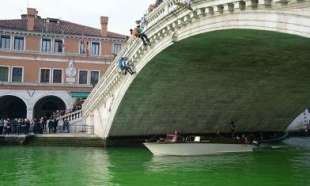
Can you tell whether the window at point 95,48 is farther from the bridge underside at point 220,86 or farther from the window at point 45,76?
the bridge underside at point 220,86

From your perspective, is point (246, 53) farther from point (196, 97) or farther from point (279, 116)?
point (279, 116)

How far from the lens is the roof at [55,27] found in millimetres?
25781

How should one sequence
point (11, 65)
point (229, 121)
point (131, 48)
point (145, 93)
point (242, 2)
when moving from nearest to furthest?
1. point (242, 2)
2. point (131, 48)
3. point (145, 93)
4. point (229, 121)
5. point (11, 65)

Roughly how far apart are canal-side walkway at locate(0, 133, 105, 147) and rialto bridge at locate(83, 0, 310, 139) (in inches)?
20.3

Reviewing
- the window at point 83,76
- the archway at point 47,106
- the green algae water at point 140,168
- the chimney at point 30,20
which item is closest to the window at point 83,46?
the window at point 83,76

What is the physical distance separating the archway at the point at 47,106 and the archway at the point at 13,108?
71cm

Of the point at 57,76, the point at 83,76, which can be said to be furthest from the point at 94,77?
the point at 57,76

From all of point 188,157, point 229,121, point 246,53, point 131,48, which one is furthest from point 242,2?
point 229,121

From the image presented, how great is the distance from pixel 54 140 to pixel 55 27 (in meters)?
8.63

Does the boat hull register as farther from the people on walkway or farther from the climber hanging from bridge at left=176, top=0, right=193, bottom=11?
the climber hanging from bridge at left=176, top=0, right=193, bottom=11

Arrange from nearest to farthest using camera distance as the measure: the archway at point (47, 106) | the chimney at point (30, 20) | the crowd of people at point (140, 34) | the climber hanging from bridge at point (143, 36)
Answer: the climber hanging from bridge at point (143, 36) → the crowd of people at point (140, 34) → the chimney at point (30, 20) → the archway at point (47, 106)

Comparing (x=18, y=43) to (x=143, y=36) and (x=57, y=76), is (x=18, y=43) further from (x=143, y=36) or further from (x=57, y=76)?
(x=143, y=36)

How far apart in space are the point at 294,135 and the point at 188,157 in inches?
473

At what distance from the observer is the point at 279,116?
79.7 ft
